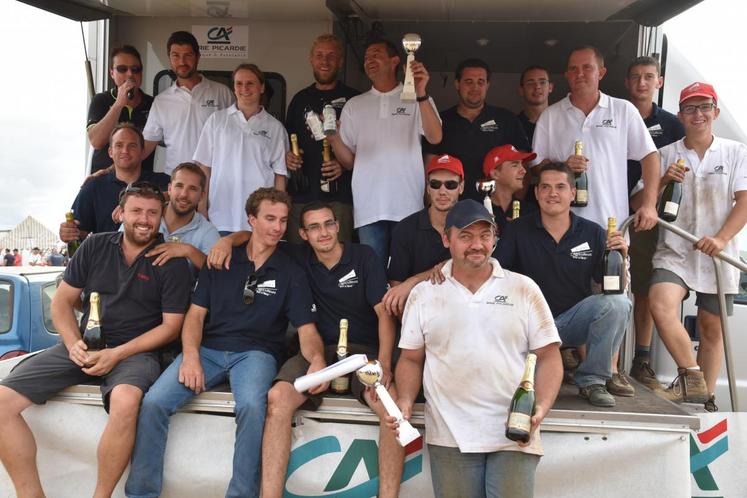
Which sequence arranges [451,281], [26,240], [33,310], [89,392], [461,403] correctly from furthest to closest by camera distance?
1. [26,240]
2. [33,310]
3. [89,392]
4. [451,281]
5. [461,403]

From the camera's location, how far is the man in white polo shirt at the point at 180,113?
17.1 feet

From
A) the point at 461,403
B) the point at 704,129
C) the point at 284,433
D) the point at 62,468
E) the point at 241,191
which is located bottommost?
the point at 62,468

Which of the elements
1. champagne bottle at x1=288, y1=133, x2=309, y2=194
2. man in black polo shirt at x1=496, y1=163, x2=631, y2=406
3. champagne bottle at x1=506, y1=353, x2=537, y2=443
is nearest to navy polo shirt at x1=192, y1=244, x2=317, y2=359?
champagne bottle at x1=288, y1=133, x2=309, y2=194

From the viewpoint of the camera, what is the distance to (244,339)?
393cm

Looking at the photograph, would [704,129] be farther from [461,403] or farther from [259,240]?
[259,240]

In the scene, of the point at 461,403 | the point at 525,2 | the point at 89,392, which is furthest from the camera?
the point at 525,2

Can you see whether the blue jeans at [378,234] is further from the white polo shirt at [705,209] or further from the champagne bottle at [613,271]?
the white polo shirt at [705,209]

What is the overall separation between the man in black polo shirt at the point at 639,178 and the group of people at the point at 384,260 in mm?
16

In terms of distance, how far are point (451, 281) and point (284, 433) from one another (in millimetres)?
1174

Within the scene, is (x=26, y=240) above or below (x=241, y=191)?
below

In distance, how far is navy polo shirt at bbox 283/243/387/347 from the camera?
401 centimetres

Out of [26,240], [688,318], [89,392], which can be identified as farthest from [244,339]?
[26,240]

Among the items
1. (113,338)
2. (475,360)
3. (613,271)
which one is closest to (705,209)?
(613,271)

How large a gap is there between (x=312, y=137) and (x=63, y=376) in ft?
7.70
